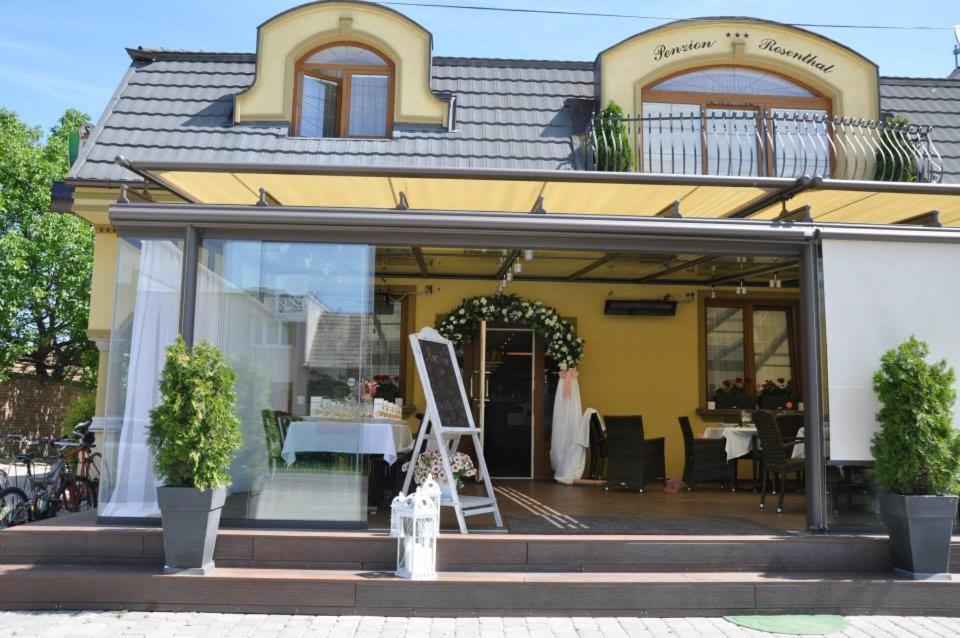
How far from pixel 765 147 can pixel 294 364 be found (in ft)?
19.5

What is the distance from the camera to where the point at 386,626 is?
198 inches

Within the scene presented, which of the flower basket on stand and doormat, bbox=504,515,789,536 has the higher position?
the flower basket on stand

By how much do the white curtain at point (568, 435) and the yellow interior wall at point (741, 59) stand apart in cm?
364

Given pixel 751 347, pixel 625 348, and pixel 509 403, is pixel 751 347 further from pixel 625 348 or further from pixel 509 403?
pixel 509 403

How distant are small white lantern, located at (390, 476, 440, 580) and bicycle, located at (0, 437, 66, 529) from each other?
361 cm

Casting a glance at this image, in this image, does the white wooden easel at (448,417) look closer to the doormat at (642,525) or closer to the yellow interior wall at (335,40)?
the doormat at (642,525)

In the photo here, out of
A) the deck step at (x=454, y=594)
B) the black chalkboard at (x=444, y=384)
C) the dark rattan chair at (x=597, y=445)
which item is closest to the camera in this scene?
the deck step at (x=454, y=594)

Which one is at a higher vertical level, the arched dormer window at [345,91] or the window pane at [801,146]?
the arched dormer window at [345,91]

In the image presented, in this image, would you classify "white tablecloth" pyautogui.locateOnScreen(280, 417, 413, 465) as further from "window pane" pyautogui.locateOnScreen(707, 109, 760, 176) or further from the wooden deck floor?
"window pane" pyautogui.locateOnScreen(707, 109, 760, 176)

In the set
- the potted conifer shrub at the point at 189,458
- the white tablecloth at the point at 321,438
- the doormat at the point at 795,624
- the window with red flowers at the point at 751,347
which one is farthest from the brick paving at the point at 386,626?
the window with red flowers at the point at 751,347

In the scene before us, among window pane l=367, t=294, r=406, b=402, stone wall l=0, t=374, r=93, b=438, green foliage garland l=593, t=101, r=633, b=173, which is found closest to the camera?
green foliage garland l=593, t=101, r=633, b=173

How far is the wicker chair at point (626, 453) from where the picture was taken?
369 inches

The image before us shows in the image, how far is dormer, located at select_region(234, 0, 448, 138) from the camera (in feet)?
30.8

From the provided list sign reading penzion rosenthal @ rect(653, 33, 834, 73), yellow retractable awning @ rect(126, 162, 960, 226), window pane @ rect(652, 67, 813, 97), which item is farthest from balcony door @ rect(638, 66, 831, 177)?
yellow retractable awning @ rect(126, 162, 960, 226)
